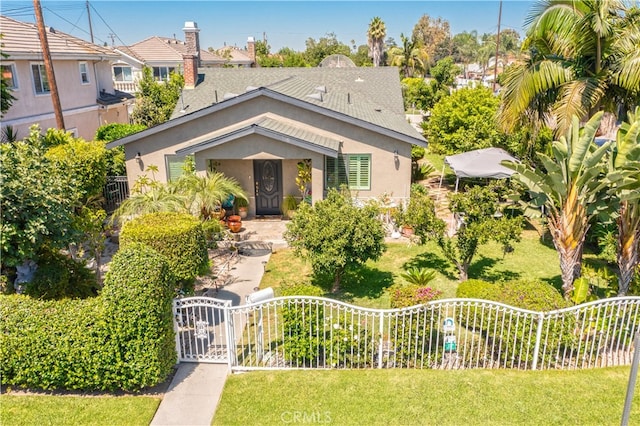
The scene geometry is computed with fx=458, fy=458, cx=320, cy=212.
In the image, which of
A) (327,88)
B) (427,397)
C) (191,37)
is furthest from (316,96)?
(427,397)

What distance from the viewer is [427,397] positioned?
845 cm

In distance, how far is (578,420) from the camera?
781 centimetres

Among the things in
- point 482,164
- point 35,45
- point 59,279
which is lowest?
point 59,279

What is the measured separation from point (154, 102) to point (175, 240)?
944 inches

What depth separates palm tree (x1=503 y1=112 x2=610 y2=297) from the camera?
9891 millimetres

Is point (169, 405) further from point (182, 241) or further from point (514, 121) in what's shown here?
point (514, 121)

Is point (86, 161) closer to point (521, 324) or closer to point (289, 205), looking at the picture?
point (289, 205)

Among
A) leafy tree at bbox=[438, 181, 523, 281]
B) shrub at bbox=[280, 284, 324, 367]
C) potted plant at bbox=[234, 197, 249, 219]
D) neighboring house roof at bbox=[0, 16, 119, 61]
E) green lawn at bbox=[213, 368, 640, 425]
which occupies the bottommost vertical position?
green lawn at bbox=[213, 368, 640, 425]

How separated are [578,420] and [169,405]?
7277mm

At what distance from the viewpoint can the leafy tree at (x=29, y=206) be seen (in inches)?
322

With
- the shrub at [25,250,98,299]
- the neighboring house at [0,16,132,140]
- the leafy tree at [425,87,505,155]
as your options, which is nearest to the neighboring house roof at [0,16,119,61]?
the neighboring house at [0,16,132,140]

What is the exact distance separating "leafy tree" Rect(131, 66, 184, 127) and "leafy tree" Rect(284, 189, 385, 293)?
21.6 m

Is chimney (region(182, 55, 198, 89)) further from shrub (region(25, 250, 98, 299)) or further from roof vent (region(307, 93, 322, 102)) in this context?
shrub (region(25, 250, 98, 299))

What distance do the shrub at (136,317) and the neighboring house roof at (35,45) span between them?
52.2 ft
